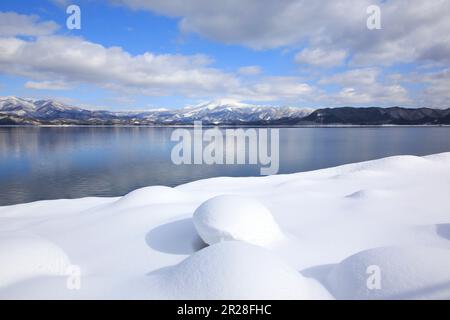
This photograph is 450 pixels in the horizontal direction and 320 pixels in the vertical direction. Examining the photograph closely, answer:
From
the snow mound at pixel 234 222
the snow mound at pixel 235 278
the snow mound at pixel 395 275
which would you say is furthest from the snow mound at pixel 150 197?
the snow mound at pixel 395 275

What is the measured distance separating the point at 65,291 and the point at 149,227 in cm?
525

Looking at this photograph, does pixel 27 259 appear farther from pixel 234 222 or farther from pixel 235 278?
pixel 234 222

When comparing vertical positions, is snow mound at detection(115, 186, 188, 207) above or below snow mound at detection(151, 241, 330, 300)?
below

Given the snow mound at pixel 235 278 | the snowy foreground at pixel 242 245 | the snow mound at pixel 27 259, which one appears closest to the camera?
the snow mound at pixel 235 278

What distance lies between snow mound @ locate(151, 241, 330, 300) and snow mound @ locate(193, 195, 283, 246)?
270 centimetres

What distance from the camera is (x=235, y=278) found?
500 centimetres

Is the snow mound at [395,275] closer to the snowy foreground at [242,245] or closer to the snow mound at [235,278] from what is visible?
the snowy foreground at [242,245]

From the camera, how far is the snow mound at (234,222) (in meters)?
8.41

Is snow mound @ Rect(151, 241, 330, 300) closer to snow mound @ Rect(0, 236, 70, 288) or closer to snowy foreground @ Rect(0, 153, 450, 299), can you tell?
snowy foreground @ Rect(0, 153, 450, 299)

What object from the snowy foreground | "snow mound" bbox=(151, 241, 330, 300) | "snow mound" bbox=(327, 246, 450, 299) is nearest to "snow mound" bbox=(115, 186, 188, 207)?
the snowy foreground

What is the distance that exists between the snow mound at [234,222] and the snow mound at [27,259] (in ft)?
13.2

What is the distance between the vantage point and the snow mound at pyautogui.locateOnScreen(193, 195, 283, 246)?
841 cm

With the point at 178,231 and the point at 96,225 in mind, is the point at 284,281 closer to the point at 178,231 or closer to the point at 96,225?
the point at 178,231
